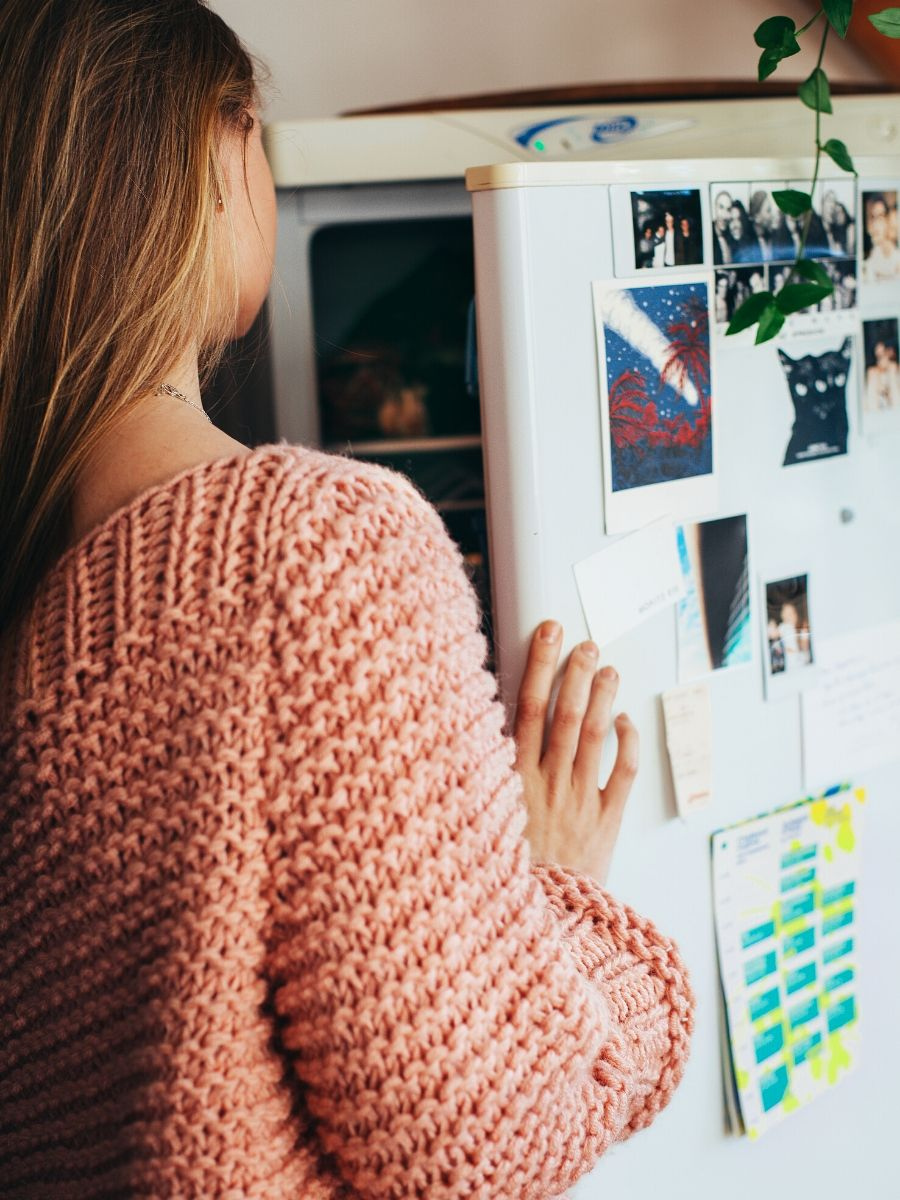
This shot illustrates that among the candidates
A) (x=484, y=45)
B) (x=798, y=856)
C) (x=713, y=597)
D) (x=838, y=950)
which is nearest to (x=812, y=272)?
(x=713, y=597)

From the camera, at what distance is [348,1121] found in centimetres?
57

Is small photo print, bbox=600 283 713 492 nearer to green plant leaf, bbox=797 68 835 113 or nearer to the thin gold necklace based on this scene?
green plant leaf, bbox=797 68 835 113

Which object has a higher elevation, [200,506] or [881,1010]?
[200,506]

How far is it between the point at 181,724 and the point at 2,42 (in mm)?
379

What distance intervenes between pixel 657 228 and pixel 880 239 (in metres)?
0.25

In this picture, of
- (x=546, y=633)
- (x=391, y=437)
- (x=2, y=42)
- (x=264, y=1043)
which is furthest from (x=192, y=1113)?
(x=391, y=437)

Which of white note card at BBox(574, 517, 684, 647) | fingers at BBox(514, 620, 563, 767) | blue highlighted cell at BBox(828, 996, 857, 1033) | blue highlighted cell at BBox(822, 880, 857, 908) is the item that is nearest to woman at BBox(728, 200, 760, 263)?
white note card at BBox(574, 517, 684, 647)

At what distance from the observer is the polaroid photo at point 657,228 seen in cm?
82

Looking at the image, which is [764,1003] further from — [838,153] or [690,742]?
[838,153]

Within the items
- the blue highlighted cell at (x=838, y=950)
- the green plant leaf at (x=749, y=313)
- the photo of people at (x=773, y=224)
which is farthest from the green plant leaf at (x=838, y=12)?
the blue highlighted cell at (x=838, y=950)

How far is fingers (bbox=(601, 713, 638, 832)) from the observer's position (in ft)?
2.73

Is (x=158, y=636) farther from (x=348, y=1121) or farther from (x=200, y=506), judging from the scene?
(x=348, y=1121)

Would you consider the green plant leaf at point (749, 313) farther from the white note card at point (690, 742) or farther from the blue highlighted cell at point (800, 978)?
the blue highlighted cell at point (800, 978)

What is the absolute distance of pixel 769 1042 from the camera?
39.3 inches
